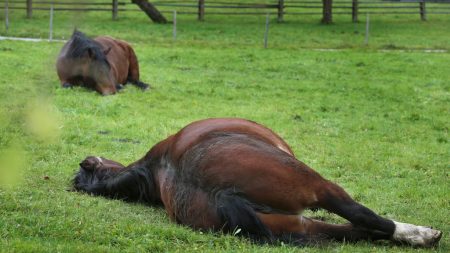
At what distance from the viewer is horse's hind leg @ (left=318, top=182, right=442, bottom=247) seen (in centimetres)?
468

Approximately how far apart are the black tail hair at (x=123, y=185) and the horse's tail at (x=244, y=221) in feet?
4.38

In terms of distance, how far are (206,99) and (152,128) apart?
358cm

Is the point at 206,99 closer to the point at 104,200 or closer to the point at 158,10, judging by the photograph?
the point at 104,200

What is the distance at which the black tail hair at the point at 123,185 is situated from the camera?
19.4ft

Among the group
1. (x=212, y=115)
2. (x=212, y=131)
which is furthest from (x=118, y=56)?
(x=212, y=131)

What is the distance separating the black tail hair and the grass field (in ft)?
0.55

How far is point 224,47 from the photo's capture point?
2519 cm

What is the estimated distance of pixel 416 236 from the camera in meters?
4.79

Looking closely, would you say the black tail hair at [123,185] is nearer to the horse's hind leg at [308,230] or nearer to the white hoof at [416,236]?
the horse's hind leg at [308,230]

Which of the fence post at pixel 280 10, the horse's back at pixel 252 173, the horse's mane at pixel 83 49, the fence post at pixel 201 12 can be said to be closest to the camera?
the horse's back at pixel 252 173

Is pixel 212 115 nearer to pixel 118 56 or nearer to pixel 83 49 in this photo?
pixel 83 49

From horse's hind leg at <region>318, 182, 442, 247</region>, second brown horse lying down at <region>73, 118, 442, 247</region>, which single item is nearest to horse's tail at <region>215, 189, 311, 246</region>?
second brown horse lying down at <region>73, 118, 442, 247</region>

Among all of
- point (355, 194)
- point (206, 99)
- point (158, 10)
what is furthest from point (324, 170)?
point (158, 10)

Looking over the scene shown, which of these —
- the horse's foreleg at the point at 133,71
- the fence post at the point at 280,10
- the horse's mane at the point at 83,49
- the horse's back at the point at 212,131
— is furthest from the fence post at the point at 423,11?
the horse's back at the point at 212,131
